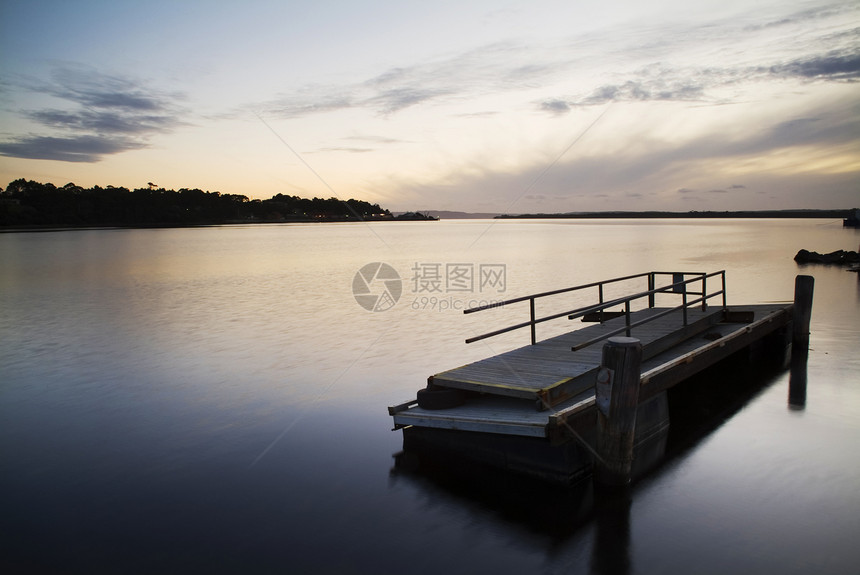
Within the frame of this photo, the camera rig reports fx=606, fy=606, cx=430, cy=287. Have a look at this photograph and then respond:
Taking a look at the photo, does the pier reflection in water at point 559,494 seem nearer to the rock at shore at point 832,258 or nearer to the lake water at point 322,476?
the lake water at point 322,476

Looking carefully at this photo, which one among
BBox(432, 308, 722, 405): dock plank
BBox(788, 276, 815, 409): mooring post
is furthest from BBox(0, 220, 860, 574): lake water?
BBox(432, 308, 722, 405): dock plank

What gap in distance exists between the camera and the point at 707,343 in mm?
11844

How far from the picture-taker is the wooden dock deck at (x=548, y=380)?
786 centimetres

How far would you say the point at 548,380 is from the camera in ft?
27.9

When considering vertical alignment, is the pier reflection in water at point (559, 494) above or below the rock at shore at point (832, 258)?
below

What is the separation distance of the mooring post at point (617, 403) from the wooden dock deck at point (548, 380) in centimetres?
33

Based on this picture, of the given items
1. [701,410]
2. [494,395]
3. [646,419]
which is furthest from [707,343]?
[494,395]

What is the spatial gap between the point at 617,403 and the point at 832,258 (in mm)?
44366

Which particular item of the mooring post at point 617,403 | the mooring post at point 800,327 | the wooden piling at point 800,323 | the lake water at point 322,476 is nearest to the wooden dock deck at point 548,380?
the mooring post at point 617,403

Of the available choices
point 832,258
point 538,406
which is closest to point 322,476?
point 538,406

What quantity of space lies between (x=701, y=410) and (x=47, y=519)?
10.9 metres

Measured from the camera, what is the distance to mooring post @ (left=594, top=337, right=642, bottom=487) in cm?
746

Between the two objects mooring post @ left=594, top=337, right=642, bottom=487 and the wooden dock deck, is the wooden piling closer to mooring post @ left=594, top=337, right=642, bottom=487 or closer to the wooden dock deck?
the wooden dock deck

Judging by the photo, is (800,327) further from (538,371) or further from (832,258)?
(832,258)
